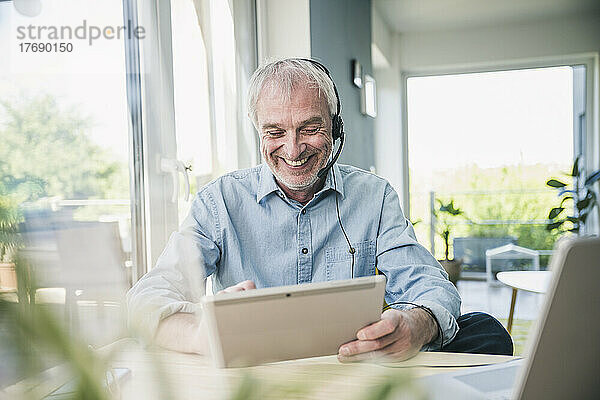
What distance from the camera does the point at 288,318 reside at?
724mm

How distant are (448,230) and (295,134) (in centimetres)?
357

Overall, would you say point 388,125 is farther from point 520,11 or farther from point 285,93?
point 285,93

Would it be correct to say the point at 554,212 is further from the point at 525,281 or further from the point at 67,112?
the point at 67,112

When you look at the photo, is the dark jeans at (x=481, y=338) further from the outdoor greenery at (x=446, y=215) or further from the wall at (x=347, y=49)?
the outdoor greenery at (x=446, y=215)

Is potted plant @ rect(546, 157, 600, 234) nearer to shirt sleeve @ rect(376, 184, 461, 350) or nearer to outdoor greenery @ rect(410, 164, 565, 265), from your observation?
→ outdoor greenery @ rect(410, 164, 565, 265)

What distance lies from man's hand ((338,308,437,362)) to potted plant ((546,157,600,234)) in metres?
3.57

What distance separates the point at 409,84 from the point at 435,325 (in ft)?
14.9

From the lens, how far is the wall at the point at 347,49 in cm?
262

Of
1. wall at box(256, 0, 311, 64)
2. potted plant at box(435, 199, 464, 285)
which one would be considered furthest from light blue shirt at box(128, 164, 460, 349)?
potted plant at box(435, 199, 464, 285)

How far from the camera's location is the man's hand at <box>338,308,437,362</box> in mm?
811

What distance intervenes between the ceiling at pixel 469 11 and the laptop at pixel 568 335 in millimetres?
4134

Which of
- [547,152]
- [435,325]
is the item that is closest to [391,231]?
[435,325]

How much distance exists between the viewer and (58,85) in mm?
1344

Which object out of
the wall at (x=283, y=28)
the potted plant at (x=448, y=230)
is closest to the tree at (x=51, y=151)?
the wall at (x=283, y=28)
